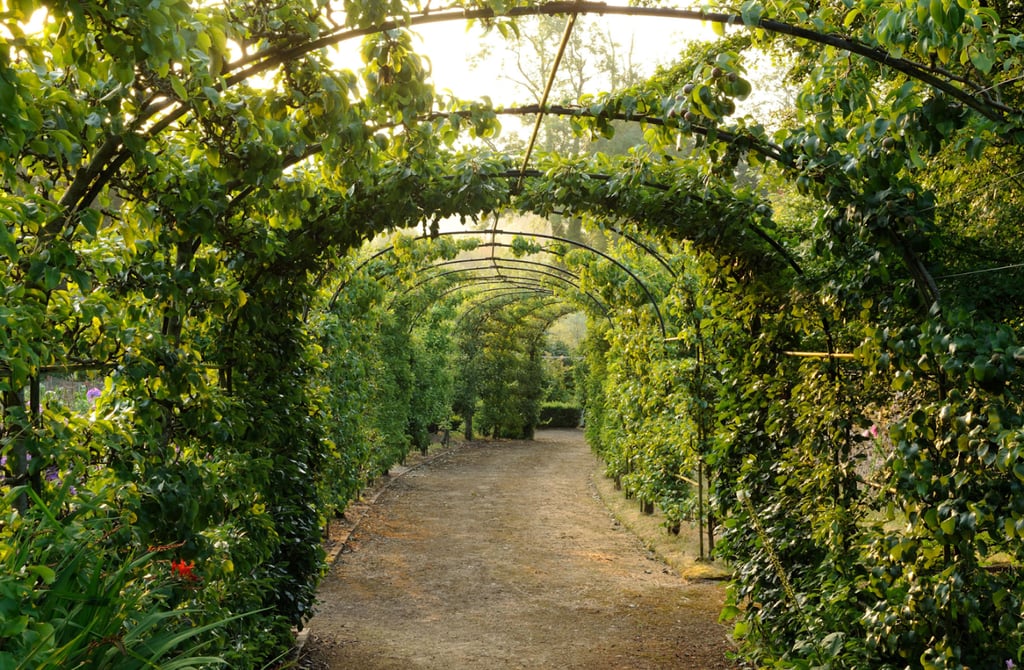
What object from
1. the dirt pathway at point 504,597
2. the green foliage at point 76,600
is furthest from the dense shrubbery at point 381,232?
the dirt pathway at point 504,597

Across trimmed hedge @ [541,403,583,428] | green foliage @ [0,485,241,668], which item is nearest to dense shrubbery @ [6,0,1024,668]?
green foliage @ [0,485,241,668]

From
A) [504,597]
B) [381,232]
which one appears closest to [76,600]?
[381,232]

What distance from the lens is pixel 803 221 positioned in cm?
457

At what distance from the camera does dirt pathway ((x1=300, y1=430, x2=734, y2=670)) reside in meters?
5.08

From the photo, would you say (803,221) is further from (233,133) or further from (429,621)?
(429,621)

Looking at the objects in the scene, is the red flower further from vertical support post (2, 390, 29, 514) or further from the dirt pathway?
the dirt pathway

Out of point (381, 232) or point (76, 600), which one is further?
point (381, 232)

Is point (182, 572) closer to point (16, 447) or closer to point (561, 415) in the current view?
point (16, 447)

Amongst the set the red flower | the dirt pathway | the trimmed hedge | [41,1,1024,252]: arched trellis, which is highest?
[41,1,1024,252]: arched trellis

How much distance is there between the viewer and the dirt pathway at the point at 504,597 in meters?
5.08

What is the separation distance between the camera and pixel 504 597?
20.9 feet

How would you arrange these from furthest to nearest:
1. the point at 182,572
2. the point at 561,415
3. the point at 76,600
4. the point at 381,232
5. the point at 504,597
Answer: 1. the point at 561,415
2. the point at 504,597
3. the point at 381,232
4. the point at 182,572
5. the point at 76,600

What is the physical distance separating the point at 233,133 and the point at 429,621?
158 inches

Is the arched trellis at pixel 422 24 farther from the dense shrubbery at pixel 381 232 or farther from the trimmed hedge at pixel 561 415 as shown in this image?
the trimmed hedge at pixel 561 415
